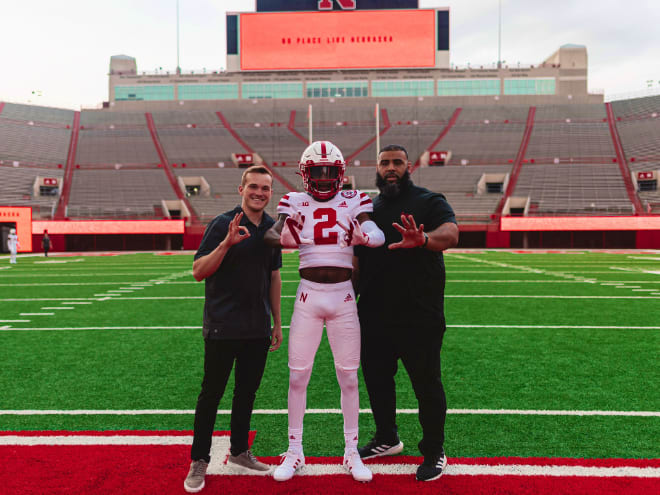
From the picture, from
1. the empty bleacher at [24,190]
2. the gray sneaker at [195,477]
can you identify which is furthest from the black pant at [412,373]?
the empty bleacher at [24,190]

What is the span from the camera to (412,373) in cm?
309

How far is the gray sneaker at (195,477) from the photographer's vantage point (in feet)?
8.95

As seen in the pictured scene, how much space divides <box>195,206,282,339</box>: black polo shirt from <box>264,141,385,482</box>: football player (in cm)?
18

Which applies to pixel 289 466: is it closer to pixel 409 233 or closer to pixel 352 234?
pixel 352 234

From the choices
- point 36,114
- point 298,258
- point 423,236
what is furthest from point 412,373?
point 36,114

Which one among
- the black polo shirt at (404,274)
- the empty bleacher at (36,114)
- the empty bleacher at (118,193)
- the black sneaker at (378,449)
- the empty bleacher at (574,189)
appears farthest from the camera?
the empty bleacher at (36,114)

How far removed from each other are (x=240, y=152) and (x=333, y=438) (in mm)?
39163

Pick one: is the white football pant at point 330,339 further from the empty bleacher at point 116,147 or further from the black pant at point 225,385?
the empty bleacher at point 116,147

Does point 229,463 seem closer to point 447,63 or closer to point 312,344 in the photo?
point 312,344

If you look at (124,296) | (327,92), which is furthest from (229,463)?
(327,92)

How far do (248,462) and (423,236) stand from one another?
1.67m

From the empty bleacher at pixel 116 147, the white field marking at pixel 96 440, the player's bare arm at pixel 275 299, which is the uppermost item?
the empty bleacher at pixel 116 147

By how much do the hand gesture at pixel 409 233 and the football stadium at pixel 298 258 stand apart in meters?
1.34

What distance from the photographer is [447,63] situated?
46094 mm
